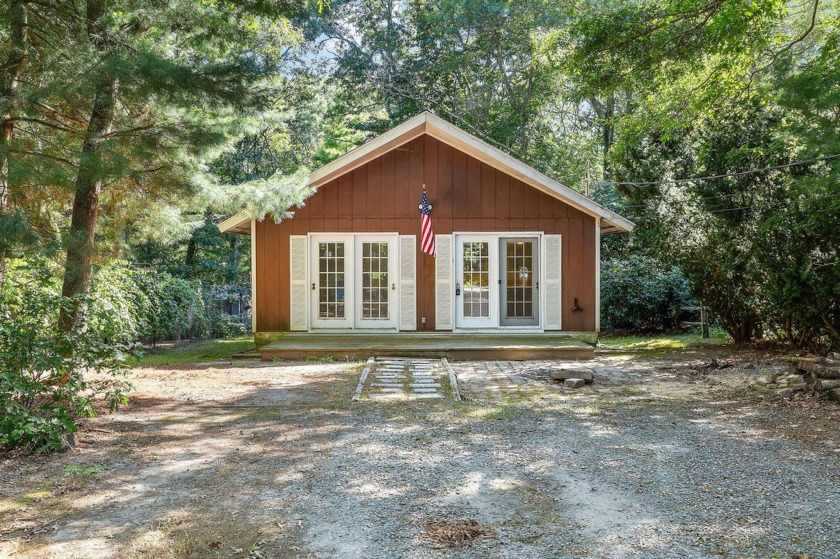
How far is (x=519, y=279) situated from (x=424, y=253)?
1.96m

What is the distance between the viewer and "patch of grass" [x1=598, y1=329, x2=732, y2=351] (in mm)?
13680

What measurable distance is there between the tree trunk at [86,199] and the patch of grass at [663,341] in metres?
10.2

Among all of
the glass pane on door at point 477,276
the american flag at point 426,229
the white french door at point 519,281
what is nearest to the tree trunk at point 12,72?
the american flag at point 426,229

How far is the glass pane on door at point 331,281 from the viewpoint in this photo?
12.6 meters

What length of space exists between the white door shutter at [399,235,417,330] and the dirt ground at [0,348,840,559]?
5.13m

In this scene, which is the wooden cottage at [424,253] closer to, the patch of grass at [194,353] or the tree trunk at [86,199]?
the patch of grass at [194,353]

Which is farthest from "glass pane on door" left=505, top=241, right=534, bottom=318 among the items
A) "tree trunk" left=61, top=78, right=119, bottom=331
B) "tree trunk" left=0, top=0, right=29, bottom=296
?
"tree trunk" left=0, top=0, right=29, bottom=296

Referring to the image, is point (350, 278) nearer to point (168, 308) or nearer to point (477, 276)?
point (477, 276)

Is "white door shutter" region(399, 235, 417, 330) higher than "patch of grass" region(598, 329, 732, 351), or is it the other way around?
"white door shutter" region(399, 235, 417, 330)

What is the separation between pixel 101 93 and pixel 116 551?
3.97m

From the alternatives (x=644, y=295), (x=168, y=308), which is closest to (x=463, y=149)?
(x=168, y=308)

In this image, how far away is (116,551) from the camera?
10.5 feet

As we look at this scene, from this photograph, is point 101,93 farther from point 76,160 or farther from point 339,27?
point 339,27

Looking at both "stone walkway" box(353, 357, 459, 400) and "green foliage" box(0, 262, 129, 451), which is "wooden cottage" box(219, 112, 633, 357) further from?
"green foliage" box(0, 262, 129, 451)
